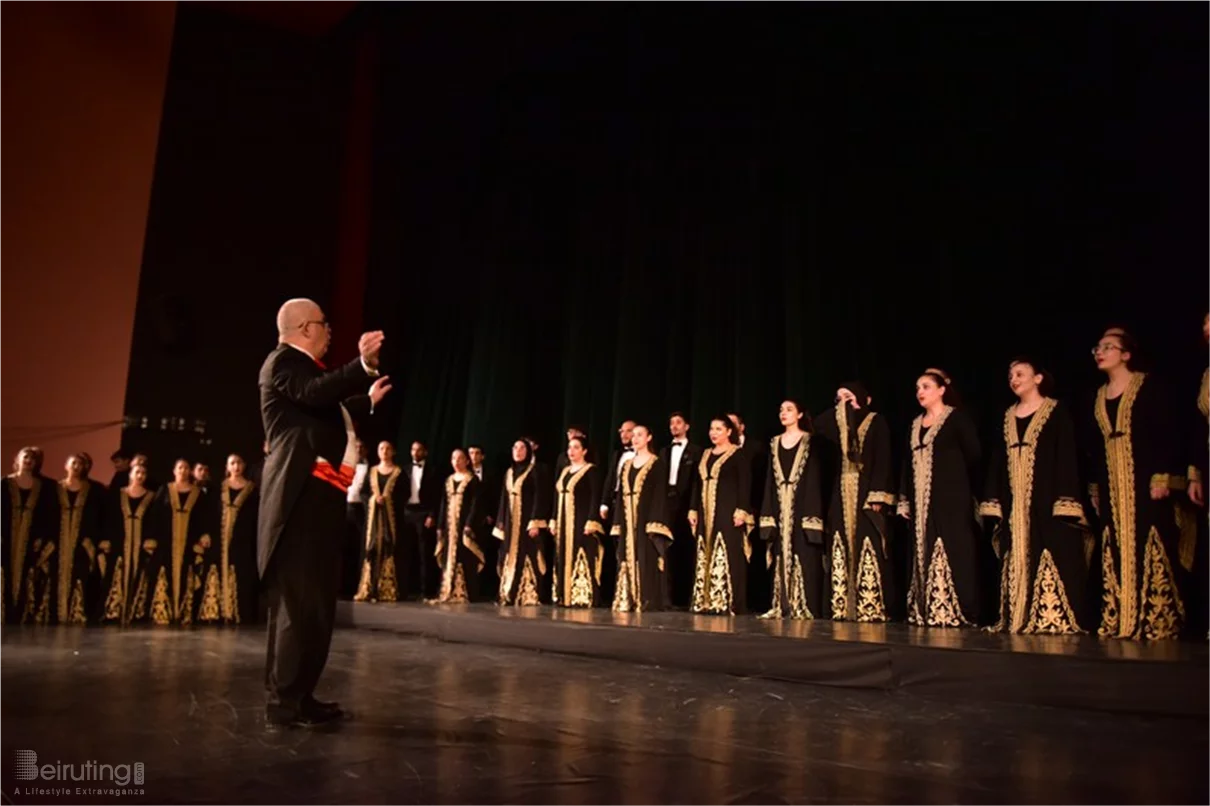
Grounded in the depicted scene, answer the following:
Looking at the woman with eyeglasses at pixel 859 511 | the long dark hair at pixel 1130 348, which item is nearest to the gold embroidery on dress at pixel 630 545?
the woman with eyeglasses at pixel 859 511

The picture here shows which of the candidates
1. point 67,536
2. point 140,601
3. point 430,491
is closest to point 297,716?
point 140,601

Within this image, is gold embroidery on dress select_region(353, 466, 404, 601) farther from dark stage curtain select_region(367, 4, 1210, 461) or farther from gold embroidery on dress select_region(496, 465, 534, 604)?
dark stage curtain select_region(367, 4, 1210, 461)

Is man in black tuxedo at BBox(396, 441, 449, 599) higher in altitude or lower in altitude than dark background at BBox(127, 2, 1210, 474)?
lower

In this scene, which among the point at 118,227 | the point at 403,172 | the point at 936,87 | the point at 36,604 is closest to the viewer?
the point at 936,87

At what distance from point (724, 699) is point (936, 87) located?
4379mm

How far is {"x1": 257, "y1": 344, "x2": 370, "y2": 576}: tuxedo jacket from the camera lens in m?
2.44

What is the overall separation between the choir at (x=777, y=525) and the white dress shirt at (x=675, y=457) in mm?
20

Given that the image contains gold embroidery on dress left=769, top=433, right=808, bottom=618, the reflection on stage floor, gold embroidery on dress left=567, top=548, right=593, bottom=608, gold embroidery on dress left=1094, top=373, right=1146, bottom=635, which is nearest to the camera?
the reflection on stage floor

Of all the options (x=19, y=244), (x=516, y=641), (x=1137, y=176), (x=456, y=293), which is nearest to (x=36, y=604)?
(x=19, y=244)

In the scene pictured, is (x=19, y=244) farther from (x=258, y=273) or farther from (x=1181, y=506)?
(x=1181, y=506)

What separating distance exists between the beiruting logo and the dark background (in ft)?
15.3

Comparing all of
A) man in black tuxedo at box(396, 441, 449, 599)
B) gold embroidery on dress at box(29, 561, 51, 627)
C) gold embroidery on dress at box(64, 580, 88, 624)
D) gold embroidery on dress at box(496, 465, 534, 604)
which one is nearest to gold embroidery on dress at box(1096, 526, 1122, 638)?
gold embroidery on dress at box(496, 465, 534, 604)

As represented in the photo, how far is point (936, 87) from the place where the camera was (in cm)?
569

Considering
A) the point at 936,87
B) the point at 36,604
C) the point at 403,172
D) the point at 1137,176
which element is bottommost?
the point at 36,604
